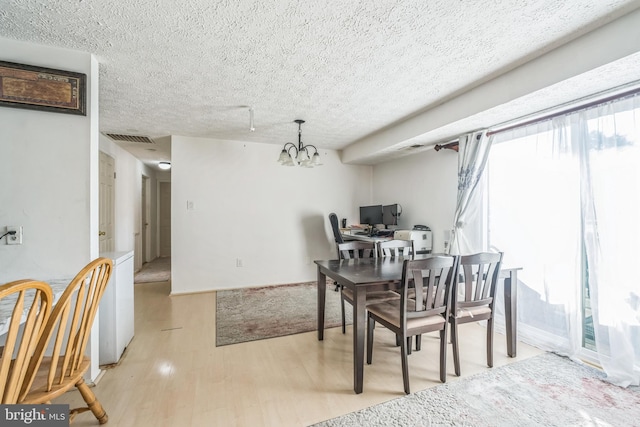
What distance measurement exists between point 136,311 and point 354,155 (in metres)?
3.70

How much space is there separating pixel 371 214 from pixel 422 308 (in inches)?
110

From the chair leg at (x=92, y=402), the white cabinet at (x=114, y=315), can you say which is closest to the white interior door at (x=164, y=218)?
the white cabinet at (x=114, y=315)

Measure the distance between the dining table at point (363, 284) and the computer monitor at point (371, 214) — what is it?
174 cm

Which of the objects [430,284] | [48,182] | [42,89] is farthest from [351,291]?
[42,89]

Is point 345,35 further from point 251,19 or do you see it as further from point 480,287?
point 480,287

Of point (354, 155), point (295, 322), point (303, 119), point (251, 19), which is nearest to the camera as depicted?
point (251, 19)

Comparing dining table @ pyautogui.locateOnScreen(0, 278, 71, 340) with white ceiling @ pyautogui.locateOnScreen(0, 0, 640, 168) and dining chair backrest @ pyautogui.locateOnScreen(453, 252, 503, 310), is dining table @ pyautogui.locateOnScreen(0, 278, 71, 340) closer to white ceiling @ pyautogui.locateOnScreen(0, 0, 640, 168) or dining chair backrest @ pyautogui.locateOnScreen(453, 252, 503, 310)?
white ceiling @ pyautogui.locateOnScreen(0, 0, 640, 168)

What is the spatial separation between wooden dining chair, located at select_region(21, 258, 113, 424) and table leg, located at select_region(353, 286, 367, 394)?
1438mm

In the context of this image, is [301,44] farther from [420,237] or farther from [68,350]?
[420,237]

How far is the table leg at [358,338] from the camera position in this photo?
1771 mm

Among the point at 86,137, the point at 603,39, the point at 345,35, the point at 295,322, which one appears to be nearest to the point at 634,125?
the point at 603,39

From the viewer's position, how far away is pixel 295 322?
291 cm

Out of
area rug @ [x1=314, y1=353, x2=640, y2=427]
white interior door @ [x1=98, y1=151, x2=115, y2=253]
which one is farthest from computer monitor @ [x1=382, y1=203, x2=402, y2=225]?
white interior door @ [x1=98, y1=151, x2=115, y2=253]

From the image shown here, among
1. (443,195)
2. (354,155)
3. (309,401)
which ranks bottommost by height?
(309,401)
